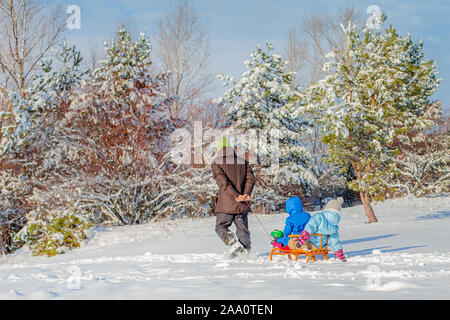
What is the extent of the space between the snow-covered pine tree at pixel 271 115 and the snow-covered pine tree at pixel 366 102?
564 cm

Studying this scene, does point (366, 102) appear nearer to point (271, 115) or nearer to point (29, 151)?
point (271, 115)

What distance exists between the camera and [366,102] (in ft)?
44.1

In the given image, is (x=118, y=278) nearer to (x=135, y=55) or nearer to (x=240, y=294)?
(x=240, y=294)

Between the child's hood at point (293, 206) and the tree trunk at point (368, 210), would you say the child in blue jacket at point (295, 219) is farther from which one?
the tree trunk at point (368, 210)

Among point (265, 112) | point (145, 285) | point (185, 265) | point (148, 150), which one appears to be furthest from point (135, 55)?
point (145, 285)

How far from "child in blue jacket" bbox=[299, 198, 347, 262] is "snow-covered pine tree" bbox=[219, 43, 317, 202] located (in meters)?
12.1

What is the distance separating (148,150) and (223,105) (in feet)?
25.9

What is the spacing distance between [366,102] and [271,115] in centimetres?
698

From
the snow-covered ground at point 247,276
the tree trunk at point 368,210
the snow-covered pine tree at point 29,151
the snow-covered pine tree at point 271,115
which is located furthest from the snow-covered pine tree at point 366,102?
the snow-covered pine tree at point 29,151

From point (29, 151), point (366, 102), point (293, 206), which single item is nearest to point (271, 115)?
point (366, 102)

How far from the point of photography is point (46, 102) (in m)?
15.1

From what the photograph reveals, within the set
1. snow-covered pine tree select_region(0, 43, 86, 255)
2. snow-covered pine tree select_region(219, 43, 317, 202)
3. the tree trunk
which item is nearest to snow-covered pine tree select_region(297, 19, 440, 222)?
the tree trunk

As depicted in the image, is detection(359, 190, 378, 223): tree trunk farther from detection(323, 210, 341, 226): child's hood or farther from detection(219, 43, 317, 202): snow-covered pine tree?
detection(323, 210, 341, 226): child's hood

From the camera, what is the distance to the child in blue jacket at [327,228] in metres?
6.38
